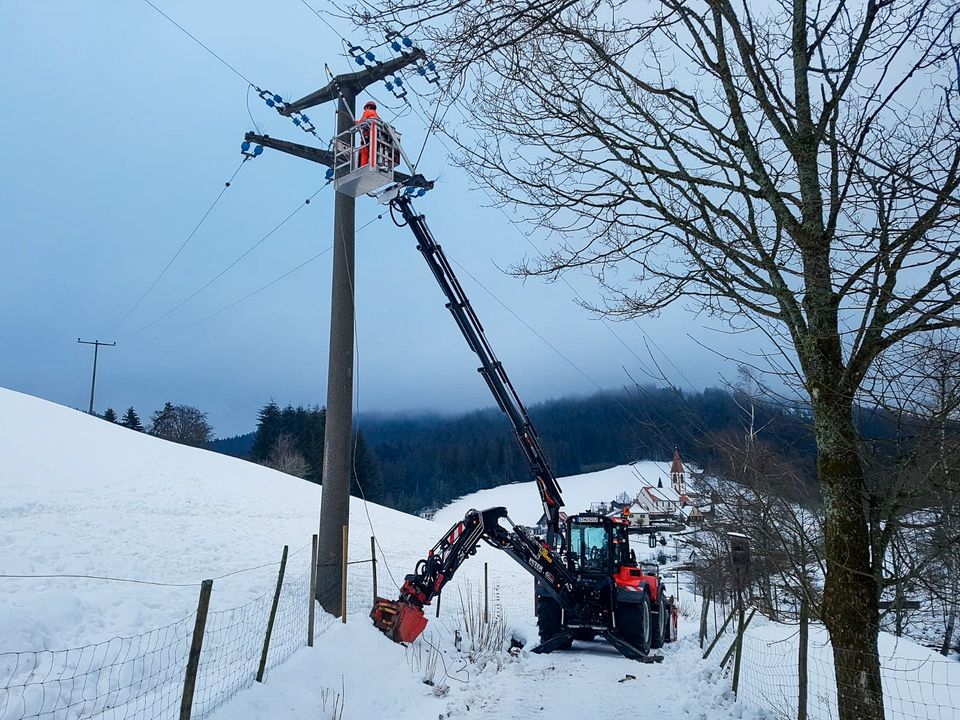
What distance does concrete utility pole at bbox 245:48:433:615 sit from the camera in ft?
36.1

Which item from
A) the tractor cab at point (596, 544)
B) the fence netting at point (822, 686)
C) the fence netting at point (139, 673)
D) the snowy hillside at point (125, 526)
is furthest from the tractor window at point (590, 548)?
the fence netting at point (139, 673)

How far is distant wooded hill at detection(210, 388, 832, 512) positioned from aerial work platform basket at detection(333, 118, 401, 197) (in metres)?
4.35

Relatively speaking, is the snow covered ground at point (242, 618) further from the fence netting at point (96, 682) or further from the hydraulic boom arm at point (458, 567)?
the hydraulic boom arm at point (458, 567)

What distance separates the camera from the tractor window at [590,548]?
14.6m

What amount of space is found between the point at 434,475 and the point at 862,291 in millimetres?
100944

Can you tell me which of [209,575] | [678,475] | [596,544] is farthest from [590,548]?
[678,475]

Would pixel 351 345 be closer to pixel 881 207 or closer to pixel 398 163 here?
pixel 398 163

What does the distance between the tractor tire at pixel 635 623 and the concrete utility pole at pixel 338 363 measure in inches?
222

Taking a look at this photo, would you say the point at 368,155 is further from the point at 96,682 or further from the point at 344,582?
the point at 96,682

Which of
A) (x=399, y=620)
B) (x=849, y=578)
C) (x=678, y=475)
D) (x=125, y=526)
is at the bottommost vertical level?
(x=399, y=620)

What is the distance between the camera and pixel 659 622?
1495 centimetres

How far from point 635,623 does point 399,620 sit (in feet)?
16.4

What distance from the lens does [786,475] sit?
184 inches

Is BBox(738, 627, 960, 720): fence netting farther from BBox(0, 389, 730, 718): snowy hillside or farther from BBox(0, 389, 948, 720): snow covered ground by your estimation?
BBox(0, 389, 730, 718): snowy hillside
